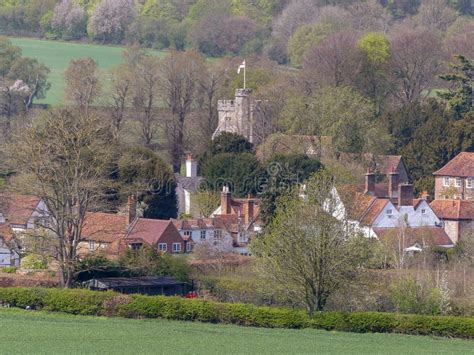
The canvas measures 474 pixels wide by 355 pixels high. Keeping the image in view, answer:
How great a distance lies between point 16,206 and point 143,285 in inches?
448

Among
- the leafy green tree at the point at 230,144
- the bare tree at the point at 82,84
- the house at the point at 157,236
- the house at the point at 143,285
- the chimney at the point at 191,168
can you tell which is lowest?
the house at the point at 143,285

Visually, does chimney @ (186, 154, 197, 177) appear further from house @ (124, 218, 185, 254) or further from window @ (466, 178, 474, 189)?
house @ (124, 218, 185, 254)

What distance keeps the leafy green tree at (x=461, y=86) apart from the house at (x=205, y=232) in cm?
2765

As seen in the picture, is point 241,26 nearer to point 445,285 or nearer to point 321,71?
point 321,71

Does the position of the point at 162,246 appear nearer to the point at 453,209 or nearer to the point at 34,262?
the point at 34,262

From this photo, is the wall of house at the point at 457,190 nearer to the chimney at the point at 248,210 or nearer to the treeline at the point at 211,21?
the chimney at the point at 248,210

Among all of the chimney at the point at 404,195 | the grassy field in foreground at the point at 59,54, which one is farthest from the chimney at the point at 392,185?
the grassy field in foreground at the point at 59,54

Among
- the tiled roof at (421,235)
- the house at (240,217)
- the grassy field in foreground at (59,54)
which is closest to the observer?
the tiled roof at (421,235)

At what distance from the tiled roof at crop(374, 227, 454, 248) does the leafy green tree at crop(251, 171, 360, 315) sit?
42.1ft

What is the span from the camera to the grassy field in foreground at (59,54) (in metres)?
106

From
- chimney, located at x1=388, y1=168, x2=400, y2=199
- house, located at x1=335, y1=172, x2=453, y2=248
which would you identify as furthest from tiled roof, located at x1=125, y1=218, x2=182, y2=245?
chimney, located at x1=388, y1=168, x2=400, y2=199

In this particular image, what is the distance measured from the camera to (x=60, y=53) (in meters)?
119

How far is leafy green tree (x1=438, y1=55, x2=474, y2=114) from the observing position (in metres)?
85.8

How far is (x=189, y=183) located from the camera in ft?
236
